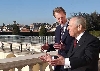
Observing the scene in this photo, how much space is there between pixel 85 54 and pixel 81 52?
0.21 ft

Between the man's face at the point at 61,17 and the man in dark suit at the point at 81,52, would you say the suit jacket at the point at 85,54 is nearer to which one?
the man in dark suit at the point at 81,52

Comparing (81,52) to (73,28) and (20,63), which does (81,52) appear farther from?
(20,63)

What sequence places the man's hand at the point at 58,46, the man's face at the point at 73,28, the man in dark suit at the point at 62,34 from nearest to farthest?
the man's face at the point at 73,28, the man's hand at the point at 58,46, the man in dark suit at the point at 62,34

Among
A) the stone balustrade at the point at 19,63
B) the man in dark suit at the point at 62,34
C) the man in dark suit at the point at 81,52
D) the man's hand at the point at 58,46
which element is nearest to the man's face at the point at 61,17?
the man in dark suit at the point at 62,34

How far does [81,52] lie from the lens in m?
2.59

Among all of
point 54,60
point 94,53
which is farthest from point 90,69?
point 54,60

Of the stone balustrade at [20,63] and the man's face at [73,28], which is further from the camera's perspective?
the stone balustrade at [20,63]

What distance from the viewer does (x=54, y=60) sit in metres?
2.54

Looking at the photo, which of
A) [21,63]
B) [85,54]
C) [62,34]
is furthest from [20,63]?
[85,54]

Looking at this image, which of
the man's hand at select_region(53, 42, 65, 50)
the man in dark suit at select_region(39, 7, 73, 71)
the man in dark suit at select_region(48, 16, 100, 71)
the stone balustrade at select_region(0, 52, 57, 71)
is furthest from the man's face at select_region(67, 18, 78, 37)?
the stone balustrade at select_region(0, 52, 57, 71)

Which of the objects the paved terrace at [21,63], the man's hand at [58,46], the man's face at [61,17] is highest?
the man's face at [61,17]

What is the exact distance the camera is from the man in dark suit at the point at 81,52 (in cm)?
252

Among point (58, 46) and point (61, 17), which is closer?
point (58, 46)

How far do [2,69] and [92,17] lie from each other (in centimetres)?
5739
